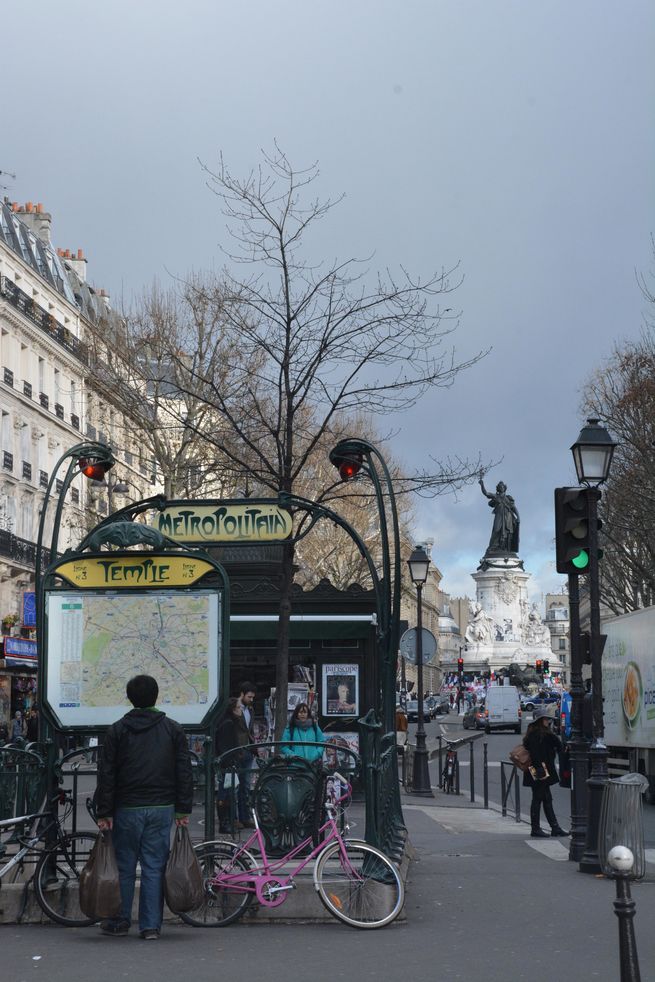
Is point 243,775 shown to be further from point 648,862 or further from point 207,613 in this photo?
point 648,862

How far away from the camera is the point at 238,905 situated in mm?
10242

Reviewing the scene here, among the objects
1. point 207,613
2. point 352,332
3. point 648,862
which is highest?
point 352,332

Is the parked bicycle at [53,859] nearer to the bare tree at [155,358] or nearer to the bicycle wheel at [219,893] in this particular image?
the bicycle wheel at [219,893]

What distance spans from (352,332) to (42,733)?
7959 millimetres

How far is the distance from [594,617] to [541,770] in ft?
13.2

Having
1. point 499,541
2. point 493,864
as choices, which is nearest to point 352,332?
point 493,864

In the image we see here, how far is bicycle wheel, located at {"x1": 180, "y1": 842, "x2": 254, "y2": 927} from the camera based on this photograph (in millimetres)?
10164

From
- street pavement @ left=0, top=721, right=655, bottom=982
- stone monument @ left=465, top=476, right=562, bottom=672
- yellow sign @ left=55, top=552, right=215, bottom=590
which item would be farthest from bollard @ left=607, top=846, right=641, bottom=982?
stone monument @ left=465, top=476, right=562, bottom=672

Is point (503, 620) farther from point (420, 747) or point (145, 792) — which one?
point (145, 792)

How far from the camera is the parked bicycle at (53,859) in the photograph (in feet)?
33.4

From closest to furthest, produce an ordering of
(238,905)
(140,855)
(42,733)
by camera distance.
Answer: (140,855) → (238,905) → (42,733)

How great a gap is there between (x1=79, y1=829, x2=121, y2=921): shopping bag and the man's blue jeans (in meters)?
0.09

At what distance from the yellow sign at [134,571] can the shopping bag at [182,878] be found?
2.41 meters

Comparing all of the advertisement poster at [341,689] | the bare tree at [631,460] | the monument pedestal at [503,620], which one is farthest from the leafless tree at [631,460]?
the monument pedestal at [503,620]
